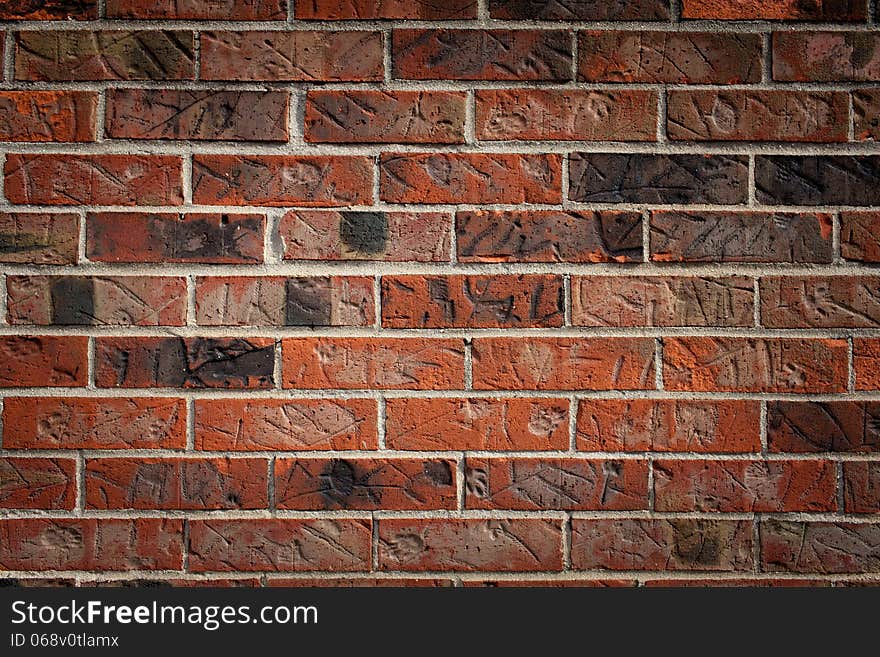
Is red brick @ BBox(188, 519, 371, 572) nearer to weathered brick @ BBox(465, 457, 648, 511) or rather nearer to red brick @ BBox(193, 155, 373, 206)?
weathered brick @ BBox(465, 457, 648, 511)

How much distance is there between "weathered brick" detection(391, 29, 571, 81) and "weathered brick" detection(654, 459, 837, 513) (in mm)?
606

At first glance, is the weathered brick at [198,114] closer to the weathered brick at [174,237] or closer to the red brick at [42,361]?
the weathered brick at [174,237]

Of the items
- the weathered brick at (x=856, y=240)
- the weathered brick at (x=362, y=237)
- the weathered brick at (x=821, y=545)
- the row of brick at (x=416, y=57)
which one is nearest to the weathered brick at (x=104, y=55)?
the row of brick at (x=416, y=57)

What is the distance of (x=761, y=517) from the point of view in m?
0.89

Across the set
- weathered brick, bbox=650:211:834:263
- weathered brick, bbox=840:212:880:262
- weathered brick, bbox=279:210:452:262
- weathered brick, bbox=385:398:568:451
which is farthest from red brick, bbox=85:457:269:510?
weathered brick, bbox=840:212:880:262

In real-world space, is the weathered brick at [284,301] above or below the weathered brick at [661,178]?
below

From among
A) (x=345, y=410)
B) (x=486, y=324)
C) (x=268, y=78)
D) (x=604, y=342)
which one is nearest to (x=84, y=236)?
(x=268, y=78)

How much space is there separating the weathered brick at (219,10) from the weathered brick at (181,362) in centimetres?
47

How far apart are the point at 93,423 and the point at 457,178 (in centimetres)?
64

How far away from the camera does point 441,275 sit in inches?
34.8

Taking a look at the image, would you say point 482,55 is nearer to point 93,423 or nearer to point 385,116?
point 385,116

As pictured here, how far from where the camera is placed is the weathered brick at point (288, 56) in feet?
2.90

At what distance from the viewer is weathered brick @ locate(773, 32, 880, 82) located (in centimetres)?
88

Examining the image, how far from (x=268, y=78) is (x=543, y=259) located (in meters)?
0.48
